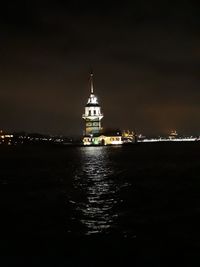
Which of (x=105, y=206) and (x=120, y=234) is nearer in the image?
(x=120, y=234)

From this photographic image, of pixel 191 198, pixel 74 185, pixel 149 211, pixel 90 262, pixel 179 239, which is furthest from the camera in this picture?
pixel 74 185

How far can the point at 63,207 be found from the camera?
29.9 metres

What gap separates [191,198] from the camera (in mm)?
32438

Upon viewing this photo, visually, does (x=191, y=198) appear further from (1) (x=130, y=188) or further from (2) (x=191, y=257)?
(2) (x=191, y=257)

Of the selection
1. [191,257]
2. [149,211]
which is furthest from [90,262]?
[149,211]

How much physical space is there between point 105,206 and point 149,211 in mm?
3538

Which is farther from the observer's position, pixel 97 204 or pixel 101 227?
pixel 97 204

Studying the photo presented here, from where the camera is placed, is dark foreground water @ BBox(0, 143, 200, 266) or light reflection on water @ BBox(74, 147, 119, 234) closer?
dark foreground water @ BBox(0, 143, 200, 266)

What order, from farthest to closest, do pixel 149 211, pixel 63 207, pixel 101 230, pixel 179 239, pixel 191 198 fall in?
1. pixel 191 198
2. pixel 63 207
3. pixel 149 211
4. pixel 101 230
5. pixel 179 239

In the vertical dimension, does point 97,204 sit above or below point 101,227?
above

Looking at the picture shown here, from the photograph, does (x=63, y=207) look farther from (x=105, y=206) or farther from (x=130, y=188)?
(x=130, y=188)

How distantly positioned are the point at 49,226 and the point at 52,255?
559cm

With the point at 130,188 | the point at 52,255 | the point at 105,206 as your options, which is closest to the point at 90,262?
the point at 52,255

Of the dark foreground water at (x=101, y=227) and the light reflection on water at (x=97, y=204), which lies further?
the light reflection on water at (x=97, y=204)
